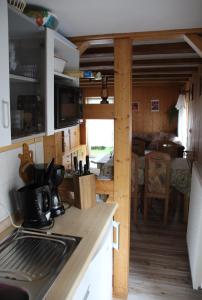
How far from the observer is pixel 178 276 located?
8.34 ft

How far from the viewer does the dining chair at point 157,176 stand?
349 cm

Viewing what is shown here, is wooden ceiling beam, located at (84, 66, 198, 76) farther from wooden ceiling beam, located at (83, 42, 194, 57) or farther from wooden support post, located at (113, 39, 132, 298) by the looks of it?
wooden support post, located at (113, 39, 132, 298)

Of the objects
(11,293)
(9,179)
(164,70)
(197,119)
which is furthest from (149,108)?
(11,293)

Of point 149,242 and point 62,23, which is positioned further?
point 149,242

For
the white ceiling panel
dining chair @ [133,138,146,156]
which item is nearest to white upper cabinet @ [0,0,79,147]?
the white ceiling panel

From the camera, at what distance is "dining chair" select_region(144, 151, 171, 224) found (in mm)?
3490

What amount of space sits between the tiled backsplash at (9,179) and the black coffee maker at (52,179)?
13 centimetres

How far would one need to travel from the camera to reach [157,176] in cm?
355

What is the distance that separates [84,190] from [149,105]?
5270mm

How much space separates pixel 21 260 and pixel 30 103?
80 cm

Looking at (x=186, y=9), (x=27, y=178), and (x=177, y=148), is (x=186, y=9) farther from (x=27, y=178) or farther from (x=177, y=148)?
(x=177, y=148)

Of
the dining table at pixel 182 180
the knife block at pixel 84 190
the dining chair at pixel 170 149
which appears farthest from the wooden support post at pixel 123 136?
the dining chair at pixel 170 149

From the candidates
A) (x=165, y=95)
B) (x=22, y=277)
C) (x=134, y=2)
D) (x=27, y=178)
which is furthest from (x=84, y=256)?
(x=165, y=95)

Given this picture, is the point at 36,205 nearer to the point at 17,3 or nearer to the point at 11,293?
the point at 11,293
